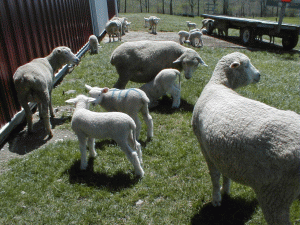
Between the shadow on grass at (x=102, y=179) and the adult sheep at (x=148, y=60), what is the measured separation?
2.84 m

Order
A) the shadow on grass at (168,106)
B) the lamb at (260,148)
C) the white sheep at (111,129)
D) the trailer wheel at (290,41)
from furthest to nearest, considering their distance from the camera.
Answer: the trailer wheel at (290,41), the shadow on grass at (168,106), the white sheep at (111,129), the lamb at (260,148)

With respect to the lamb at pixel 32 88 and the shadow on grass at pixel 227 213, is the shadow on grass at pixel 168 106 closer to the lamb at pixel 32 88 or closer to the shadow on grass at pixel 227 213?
the lamb at pixel 32 88

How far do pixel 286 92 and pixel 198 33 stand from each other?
728cm

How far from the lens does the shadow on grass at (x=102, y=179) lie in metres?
3.73

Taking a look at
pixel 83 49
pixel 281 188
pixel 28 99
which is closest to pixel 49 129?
pixel 28 99

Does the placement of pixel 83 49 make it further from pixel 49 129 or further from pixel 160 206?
pixel 160 206

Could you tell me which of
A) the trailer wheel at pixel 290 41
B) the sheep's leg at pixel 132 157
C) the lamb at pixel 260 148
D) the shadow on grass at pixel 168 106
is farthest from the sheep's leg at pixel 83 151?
the trailer wheel at pixel 290 41

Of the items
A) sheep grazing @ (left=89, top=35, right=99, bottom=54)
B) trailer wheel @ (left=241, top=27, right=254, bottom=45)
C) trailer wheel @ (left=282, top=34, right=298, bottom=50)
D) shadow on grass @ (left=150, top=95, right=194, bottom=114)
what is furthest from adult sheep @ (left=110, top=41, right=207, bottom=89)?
trailer wheel @ (left=241, top=27, right=254, bottom=45)

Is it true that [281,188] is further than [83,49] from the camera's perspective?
No

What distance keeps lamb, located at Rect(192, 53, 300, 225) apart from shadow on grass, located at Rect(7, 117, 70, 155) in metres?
3.57

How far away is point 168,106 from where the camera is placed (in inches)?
254

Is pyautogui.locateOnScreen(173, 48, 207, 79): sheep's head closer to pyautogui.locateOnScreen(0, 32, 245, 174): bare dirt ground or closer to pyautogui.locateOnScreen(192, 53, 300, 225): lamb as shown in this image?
pyautogui.locateOnScreen(0, 32, 245, 174): bare dirt ground

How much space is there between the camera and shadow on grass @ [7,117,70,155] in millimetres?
4828

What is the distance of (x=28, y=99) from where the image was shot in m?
5.04
